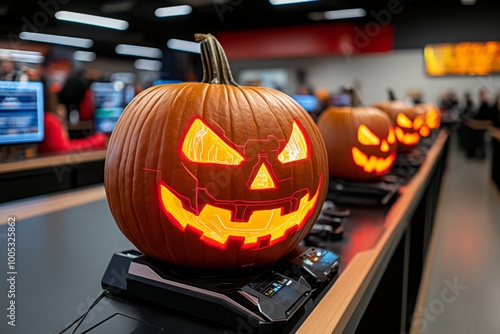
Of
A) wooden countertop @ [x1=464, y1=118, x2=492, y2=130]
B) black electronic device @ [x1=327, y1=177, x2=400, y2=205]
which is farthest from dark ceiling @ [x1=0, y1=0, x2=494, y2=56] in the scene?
black electronic device @ [x1=327, y1=177, x2=400, y2=205]

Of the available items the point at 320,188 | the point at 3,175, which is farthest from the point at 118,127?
the point at 3,175

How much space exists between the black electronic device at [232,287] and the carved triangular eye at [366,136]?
0.94 m

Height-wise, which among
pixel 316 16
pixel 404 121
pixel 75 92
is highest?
pixel 316 16

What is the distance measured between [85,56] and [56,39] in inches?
152

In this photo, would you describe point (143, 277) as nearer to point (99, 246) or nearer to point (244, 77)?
point (99, 246)

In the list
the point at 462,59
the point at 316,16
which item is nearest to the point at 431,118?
the point at 316,16

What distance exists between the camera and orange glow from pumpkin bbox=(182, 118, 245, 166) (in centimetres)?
72

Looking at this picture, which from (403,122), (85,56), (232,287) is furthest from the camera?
(85,56)

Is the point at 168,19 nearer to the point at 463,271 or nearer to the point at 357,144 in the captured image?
the point at 463,271

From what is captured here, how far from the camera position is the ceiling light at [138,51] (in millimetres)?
15914

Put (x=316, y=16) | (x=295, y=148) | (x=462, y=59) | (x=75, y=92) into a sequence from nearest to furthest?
(x=295, y=148) → (x=75, y=92) → (x=316, y=16) → (x=462, y=59)

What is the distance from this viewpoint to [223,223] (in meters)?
0.73

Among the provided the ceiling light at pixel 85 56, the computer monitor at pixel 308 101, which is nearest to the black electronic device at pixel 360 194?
the computer monitor at pixel 308 101

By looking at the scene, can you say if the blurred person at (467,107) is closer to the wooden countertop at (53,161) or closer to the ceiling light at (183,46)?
the ceiling light at (183,46)
